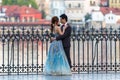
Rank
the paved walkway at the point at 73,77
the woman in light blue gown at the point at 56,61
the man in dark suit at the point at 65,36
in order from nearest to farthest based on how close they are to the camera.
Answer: the paved walkway at the point at 73,77
the man in dark suit at the point at 65,36
the woman in light blue gown at the point at 56,61

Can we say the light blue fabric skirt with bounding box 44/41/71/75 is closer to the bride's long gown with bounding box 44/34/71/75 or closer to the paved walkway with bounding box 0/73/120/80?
the bride's long gown with bounding box 44/34/71/75

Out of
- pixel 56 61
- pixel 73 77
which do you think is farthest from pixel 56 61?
pixel 73 77

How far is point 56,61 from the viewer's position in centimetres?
1725

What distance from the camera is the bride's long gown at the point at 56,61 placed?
17.2 meters

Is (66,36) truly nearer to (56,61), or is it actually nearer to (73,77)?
(56,61)

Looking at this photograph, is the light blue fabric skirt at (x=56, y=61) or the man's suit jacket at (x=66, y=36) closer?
the man's suit jacket at (x=66, y=36)

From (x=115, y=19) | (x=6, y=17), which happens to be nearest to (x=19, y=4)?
(x=6, y=17)

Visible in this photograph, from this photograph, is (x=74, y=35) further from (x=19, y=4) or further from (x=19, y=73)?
(x=19, y=4)


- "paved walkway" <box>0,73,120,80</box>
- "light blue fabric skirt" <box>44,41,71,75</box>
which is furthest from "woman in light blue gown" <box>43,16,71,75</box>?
"paved walkway" <box>0,73,120,80</box>

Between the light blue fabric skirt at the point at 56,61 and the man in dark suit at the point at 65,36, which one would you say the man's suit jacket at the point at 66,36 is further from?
the light blue fabric skirt at the point at 56,61

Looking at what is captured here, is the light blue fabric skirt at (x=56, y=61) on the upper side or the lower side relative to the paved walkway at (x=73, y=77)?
upper

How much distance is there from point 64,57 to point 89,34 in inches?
71.0

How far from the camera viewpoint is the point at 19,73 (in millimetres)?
18188

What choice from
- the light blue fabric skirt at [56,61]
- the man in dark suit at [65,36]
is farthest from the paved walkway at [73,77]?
the man in dark suit at [65,36]
